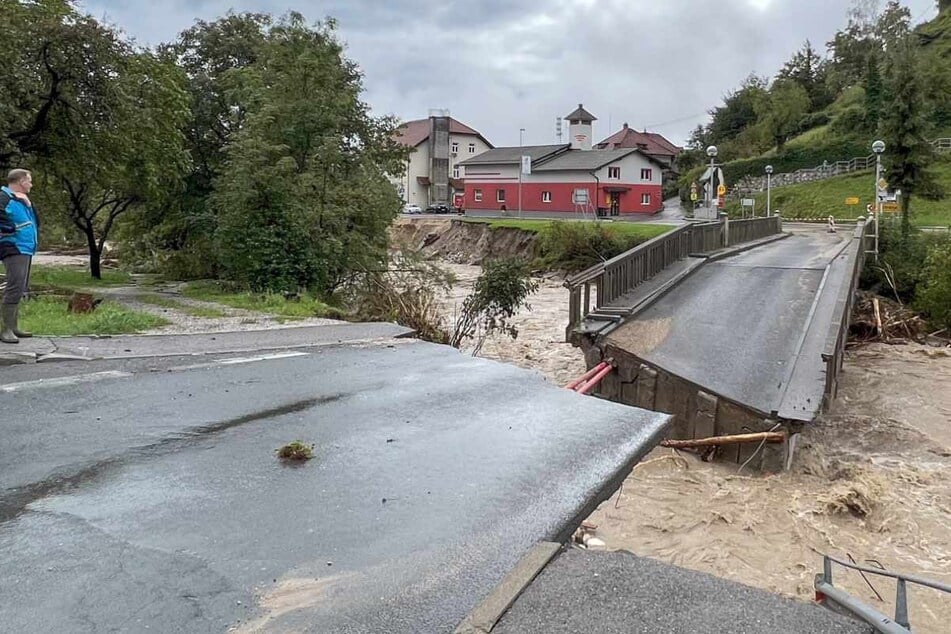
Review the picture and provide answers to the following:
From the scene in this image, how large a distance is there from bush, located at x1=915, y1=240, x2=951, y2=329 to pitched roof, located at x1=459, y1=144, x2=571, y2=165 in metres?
47.5

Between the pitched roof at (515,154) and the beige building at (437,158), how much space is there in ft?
32.5

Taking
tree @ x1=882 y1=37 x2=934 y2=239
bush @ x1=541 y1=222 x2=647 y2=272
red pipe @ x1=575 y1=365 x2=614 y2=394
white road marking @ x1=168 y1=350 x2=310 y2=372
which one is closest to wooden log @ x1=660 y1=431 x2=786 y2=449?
red pipe @ x1=575 y1=365 x2=614 y2=394

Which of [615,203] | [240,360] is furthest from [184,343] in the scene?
[615,203]

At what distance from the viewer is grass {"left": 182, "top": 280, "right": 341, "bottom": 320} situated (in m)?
13.5

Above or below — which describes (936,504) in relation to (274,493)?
below

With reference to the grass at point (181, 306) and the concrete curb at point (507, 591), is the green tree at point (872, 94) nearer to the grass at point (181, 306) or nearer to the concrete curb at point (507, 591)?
the grass at point (181, 306)

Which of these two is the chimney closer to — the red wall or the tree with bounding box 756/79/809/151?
the red wall

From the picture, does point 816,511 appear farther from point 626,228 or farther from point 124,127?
point 626,228

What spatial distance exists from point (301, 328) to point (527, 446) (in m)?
6.37

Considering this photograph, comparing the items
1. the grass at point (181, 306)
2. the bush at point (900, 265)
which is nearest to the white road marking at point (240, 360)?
the grass at point (181, 306)

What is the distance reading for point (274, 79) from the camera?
2033cm

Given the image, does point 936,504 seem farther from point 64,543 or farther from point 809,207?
point 809,207

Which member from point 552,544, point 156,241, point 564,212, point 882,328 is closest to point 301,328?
point 552,544

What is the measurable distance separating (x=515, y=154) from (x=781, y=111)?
24212 millimetres
